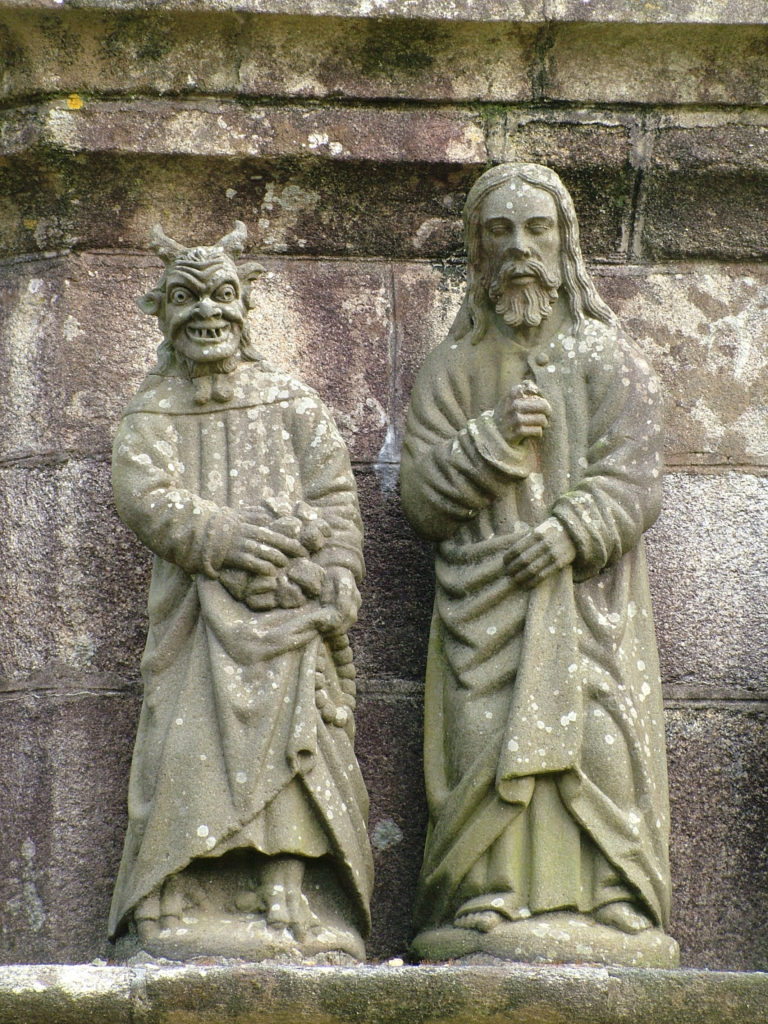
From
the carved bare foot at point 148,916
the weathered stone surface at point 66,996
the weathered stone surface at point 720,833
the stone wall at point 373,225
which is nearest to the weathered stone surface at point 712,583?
the stone wall at point 373,225

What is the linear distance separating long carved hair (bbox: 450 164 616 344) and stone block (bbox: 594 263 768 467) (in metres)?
0.70

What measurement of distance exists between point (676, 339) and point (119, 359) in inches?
68.6

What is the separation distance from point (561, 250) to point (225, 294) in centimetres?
97

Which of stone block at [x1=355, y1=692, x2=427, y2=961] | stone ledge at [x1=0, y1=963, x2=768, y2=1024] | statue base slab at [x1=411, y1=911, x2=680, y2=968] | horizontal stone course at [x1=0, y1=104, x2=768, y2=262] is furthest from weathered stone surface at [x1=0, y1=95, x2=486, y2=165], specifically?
stone ledge at [x1=0, y1=963, x2=768, y2=1024]

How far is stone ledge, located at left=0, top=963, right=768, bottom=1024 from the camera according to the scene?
510 centimetres

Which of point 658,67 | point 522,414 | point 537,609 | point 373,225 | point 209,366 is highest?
point 658,67

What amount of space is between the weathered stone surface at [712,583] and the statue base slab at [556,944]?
1099 millimetres

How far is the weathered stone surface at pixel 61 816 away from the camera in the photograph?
20.2 feet

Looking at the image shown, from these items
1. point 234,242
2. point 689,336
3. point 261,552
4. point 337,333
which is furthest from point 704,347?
point 261,552

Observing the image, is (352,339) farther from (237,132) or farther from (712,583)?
(712,583)

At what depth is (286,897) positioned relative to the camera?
5609mm

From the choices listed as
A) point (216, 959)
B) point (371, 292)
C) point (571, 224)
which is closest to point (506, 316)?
point (571, 224)

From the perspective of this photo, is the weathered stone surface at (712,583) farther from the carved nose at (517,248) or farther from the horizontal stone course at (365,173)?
the carved nose at (517,248)

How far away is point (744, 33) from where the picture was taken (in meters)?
6.90
